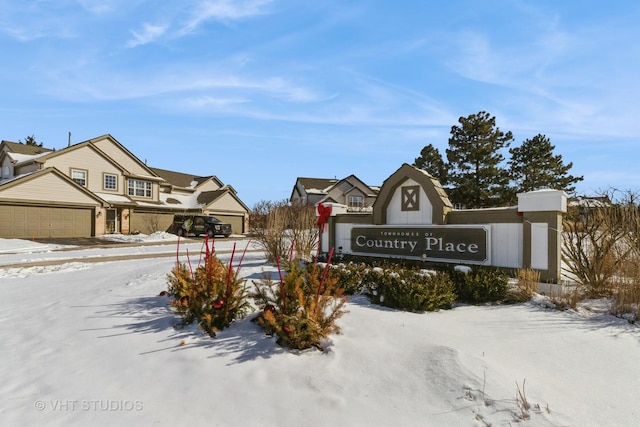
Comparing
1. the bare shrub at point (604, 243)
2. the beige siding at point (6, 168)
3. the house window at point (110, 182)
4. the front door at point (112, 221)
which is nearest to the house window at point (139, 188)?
the house window at point (110, 182)

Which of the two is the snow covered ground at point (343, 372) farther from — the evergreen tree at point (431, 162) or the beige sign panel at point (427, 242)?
the evergreen tree at point (431, 162)

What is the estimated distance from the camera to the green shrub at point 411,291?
604 cm

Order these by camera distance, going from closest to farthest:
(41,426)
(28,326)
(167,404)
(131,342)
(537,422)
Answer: (537,422) → (41,426) → (167,404) → (131,342) → (28,326)

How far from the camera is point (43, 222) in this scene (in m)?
24.1

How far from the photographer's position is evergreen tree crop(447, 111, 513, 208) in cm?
3056

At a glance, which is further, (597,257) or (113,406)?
(597,257)

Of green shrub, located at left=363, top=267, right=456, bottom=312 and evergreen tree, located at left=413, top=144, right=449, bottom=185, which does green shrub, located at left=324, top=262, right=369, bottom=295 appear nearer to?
green shrub, located at left=363, top=267, right=456, bottom=312

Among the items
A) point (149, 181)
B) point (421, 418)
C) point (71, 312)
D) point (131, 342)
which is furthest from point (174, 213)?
point (421, 418)

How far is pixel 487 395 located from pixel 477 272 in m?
4.15

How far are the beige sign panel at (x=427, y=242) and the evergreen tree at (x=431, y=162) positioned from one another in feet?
78.9

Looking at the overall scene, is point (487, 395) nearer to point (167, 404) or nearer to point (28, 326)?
point (167, 404)

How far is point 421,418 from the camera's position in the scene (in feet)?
10.2

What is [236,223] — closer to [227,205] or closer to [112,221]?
[227,205]

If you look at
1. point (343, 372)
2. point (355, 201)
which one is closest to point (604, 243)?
point (343, 372)
